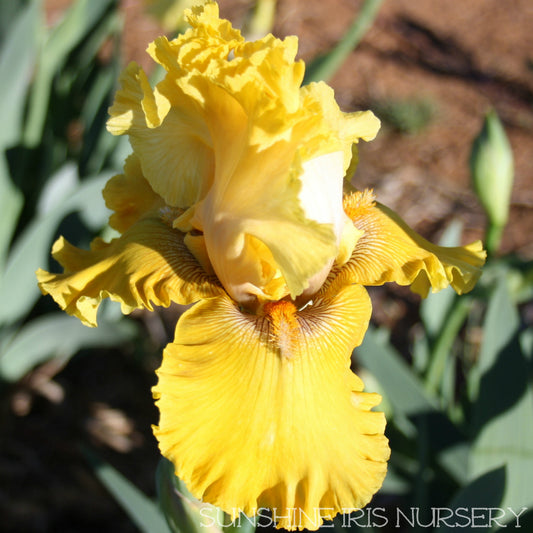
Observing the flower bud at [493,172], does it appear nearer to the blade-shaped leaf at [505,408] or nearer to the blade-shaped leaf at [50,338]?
the blade-shaped leaf at [505,408]

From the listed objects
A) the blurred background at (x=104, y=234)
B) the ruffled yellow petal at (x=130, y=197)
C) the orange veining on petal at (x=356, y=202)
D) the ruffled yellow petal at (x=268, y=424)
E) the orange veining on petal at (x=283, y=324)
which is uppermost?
the orange veining on petal at (x=356, y=202)

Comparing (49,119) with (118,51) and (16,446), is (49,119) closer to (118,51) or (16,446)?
(118,51)

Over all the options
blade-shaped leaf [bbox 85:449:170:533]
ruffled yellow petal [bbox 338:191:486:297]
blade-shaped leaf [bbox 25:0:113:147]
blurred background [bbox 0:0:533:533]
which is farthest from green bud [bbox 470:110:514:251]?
blade-shaped leaf [bbox 25:0:113:147]

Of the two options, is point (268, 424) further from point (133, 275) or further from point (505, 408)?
point (505, 408)

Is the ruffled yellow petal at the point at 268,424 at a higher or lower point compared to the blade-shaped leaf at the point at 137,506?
higher

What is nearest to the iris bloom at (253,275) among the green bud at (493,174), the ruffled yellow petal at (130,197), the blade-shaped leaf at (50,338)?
the ruffled yellow petal at (130,197)

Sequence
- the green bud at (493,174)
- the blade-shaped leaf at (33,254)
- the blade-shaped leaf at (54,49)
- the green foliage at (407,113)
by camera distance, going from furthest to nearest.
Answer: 1. the green foliage at (407,113)
2. the blade-shaped leaf at (54,49)
3. the green bud at (493,174)
4. the blade-shaped leaf at (33,254)

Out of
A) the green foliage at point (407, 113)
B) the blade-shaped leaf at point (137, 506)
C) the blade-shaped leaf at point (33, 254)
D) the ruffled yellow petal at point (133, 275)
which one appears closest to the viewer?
the ruffled yellow petal at point (133, 275)
